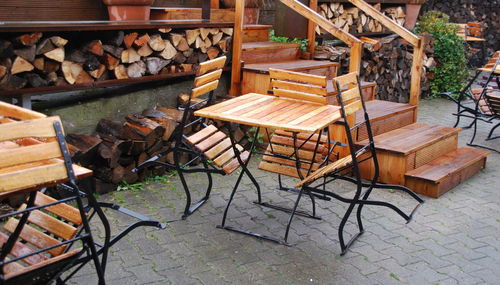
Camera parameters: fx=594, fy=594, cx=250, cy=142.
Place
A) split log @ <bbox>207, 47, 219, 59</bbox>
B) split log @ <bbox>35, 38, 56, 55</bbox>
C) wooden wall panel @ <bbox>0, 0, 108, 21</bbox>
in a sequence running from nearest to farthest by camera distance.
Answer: split log @ <bbox>35, 38, 56, 55</bbox> < wooden wall panel @ <bbox>0, 0, 108, 21</bbox> < split log @ <bbox>207, 47, 219, 59</bbox>

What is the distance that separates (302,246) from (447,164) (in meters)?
2.33

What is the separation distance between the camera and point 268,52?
754 centimetres

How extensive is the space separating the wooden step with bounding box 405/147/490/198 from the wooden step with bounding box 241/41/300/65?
8.29 ft

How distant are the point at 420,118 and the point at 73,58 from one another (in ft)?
17.7

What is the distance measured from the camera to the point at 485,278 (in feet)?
13.0

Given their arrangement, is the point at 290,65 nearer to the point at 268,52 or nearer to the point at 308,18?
the point at 268,52

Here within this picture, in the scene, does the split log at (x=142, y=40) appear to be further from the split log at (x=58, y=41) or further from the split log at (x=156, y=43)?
the split log at (x=58, y=41)

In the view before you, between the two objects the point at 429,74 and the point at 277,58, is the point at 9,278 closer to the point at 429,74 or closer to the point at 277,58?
the point at 277,58

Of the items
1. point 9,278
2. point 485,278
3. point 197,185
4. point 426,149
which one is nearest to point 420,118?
point 426,149

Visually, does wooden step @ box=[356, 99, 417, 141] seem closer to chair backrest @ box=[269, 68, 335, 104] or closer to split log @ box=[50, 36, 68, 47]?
chair backrest @ box=[269, 68, 335, 104]

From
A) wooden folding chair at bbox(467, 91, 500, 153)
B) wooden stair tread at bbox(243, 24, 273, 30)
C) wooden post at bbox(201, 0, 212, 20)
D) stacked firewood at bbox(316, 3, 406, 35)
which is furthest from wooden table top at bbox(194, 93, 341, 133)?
stacked firewood at bbox(316, 3, 406, 35)

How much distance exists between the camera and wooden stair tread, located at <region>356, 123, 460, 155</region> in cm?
572

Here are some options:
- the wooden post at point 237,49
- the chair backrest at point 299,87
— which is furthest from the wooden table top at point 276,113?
the wooden post at point 237,49

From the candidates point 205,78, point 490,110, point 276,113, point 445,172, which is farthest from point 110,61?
point 490,110
